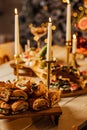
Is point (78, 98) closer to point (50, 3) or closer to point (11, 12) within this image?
point (50, 3)

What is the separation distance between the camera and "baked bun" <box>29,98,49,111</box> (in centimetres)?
123

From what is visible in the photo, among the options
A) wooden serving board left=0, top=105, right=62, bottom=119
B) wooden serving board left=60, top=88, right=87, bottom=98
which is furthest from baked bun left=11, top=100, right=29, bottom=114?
wooden serving board left=60, top=88, right=87, bottom=98

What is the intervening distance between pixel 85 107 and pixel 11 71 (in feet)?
2.56

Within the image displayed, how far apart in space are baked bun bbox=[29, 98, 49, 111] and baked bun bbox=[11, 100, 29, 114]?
25 millimetres

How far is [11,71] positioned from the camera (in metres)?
2.11

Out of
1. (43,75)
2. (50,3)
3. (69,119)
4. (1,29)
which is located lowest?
(69,119)

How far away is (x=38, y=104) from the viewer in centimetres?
124

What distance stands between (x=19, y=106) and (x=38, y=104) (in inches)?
3.2

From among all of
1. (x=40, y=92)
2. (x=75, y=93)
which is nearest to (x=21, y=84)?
(x=40, y=92)

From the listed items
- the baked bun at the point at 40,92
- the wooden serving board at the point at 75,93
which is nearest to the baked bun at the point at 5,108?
the baked bun at the point at 40,92

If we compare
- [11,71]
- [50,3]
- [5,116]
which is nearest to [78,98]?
[5,116]

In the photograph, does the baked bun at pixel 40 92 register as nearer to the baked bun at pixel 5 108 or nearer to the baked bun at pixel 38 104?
the baked bun at pixel 38 104

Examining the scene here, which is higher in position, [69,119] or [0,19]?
[0,19]

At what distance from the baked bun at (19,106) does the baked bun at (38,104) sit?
0.02 meters
